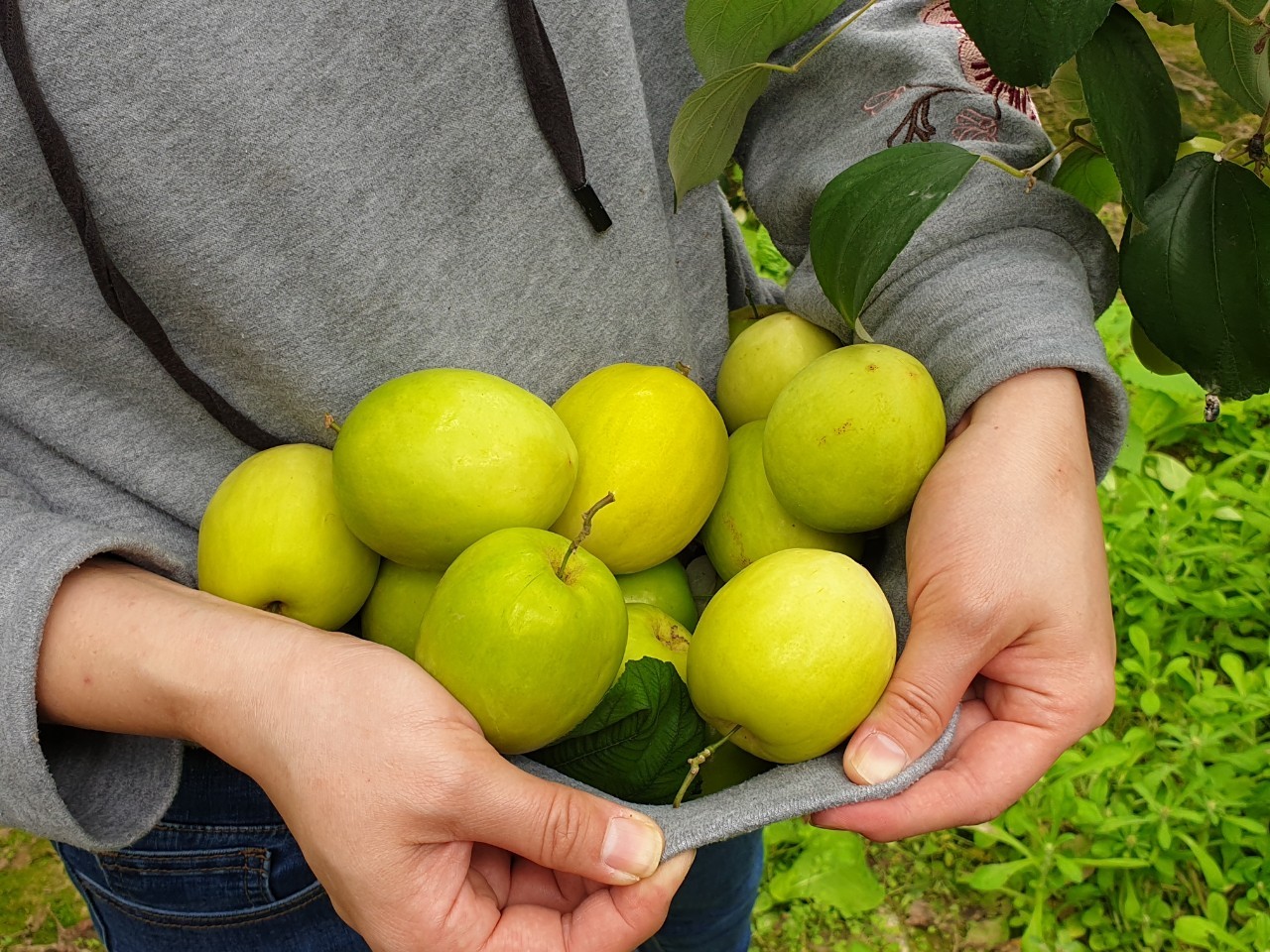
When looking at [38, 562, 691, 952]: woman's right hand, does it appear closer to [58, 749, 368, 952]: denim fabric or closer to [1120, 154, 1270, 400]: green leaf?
[58, 749, 368, 952]: denim fabric

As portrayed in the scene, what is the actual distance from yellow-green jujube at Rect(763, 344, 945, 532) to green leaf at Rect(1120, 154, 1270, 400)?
17cm

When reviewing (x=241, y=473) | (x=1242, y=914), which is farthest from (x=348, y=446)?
(x=1242, y=914)

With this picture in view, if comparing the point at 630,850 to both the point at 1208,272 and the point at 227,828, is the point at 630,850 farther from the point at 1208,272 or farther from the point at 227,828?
the point at 1208,272

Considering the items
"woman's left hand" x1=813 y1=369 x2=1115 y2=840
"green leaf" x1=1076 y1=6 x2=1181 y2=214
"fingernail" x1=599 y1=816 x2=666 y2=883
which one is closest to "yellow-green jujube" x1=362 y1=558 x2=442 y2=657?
"fingernail" x1=599 y1=816 x2=666 y2=883

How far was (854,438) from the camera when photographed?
770mm

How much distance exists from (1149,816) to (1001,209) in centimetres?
104

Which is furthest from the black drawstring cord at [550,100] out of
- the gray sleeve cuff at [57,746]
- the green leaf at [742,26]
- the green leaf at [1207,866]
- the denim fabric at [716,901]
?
the green leaf at [1207,866]

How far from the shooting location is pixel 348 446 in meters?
0.75

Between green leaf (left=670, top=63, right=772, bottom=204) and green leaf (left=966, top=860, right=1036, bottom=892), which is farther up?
green leaf (left=670, top=63, right=772, bottom=204)

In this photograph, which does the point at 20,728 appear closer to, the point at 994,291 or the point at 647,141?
the point at 647,141

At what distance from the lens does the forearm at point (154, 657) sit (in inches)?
26.6

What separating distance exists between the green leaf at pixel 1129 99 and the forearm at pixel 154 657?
606 mm

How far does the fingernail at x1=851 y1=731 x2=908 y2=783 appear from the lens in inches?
27.5

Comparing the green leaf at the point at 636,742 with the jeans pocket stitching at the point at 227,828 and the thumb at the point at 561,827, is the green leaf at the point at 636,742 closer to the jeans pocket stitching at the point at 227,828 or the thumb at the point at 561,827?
the thumb at the point at 561,827
